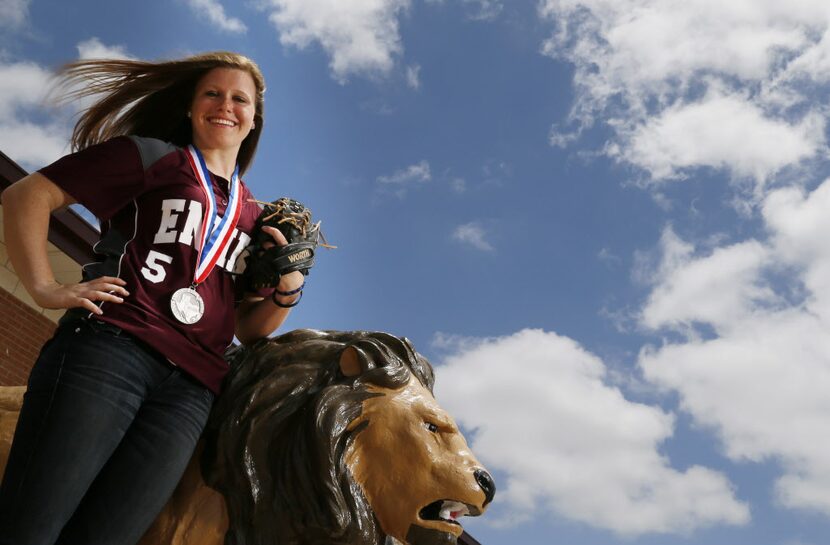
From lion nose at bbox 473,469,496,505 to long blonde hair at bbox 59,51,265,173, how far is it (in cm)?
147

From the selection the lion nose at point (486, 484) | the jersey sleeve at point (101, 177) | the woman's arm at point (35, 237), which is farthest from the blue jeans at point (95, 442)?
the lion nose at point (486, 484)

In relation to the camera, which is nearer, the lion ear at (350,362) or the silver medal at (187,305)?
the silver medal at (187,305)

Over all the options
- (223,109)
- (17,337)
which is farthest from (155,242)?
(17,337)

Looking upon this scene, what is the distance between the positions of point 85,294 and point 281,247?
0.61 meters

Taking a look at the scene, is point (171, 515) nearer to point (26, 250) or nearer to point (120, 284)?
point (120, 284)

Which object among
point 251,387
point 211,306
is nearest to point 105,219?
point 211,306

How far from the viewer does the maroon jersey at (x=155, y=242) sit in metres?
2.51

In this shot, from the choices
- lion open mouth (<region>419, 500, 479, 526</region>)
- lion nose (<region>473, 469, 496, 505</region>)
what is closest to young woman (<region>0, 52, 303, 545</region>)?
lion open mouth (<region>419, 500, 479, 526</region>)

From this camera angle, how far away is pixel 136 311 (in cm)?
247

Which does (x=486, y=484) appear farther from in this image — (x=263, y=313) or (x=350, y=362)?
(x=263, y=313)

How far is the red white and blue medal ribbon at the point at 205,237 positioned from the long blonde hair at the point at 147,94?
270mm

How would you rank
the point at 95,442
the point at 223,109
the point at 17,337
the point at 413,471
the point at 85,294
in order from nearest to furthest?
the point at 95,442
the point at 85,294
the point at 413,471
the point at 223,109
the point at 17,337

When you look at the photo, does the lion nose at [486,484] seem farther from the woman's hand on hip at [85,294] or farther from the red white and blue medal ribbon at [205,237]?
the woman's hand on hip at [85,294]

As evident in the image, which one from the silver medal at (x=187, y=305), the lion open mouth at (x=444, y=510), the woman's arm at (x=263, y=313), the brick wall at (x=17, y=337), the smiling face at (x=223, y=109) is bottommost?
the lion open mouth at (x=444, y=510)
